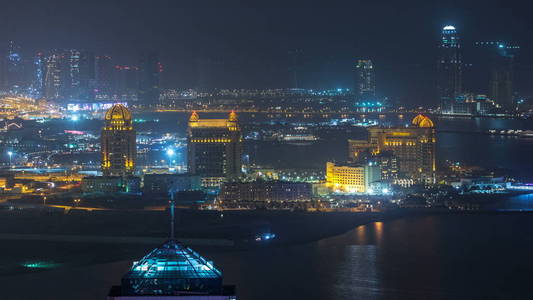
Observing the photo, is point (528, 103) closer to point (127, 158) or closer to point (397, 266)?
point (127, 158)

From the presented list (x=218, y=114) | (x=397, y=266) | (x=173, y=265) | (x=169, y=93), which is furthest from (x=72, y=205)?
(x=169, y=93)

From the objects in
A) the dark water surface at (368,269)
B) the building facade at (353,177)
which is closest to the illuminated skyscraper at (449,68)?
the building facade at (353,177)

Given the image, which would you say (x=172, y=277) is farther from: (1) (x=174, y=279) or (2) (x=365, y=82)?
(2) (x=365, y=82)

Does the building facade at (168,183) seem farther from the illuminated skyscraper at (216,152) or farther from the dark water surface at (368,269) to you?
the dark water surface at (368,269)

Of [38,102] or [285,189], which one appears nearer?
[285,189]

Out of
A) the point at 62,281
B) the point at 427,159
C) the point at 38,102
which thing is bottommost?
the point at 62,281

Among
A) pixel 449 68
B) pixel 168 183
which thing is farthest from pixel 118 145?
pixel 449 68
